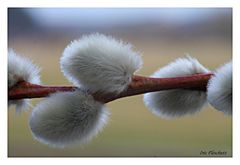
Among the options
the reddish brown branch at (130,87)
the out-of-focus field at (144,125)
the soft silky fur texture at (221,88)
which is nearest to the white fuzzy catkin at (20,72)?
the reddish brown branch at (130,87)

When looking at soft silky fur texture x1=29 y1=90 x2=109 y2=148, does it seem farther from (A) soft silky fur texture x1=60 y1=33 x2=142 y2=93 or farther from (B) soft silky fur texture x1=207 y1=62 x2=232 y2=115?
(B) soft silky fur texture x1=207 y1=62 x2=232 y2=115

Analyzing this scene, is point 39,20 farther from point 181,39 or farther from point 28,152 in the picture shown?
point 181,39

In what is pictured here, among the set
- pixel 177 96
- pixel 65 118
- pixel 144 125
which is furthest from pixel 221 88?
pixel 144 125

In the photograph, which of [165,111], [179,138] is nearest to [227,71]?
[165,111]

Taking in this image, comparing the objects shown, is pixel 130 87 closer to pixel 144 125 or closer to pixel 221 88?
pixel 221 88

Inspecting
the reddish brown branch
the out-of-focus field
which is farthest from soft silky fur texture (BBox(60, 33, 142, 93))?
the out-of-focus field
